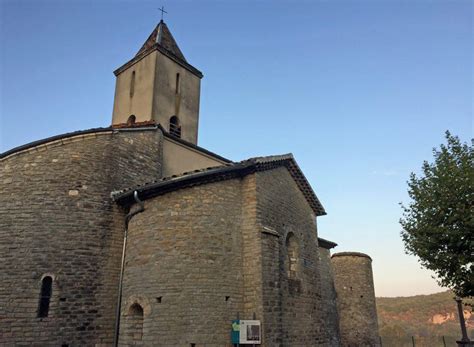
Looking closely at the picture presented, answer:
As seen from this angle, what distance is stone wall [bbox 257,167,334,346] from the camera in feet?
30.7

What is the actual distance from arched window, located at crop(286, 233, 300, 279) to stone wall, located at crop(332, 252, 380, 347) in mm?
10052

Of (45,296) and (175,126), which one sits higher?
(175,126)

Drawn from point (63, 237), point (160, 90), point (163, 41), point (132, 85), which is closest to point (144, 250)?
point (63, 237)

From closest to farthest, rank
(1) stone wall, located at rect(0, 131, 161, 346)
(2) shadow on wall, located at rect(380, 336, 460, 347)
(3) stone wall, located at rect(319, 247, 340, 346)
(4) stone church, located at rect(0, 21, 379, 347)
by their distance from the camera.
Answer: (4) stone church, located at rect(0, 21, 379, 347), (1) stone wall, located at rect(0, 131, 161, 346), (3) stone wall, located at rect(319, 247, 340, 346), (2) shadow on wall, located at rect(380, 336, 460, 347)

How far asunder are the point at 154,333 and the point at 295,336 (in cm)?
388

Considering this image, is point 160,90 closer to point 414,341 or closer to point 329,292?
point 329,292

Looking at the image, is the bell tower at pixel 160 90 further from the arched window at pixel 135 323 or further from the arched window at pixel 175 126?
the arched window at pixel 135 323

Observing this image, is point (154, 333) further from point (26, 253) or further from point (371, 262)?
point (371, 262)

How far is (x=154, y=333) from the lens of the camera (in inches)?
328

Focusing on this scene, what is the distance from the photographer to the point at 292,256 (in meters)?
11.2

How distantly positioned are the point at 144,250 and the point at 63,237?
7.57 feet

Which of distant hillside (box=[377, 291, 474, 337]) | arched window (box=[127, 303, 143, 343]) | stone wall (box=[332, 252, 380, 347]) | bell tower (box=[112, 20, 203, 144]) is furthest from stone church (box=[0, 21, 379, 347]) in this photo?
distant hillside (box=[377, 291, 474, 337])

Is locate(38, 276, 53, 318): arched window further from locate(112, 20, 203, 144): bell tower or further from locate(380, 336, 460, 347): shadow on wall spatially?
locate(380, 336, 460, 347): shadow on wall

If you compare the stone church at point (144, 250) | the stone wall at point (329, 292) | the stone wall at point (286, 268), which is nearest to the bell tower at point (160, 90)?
the stone church at point (144, 250)
